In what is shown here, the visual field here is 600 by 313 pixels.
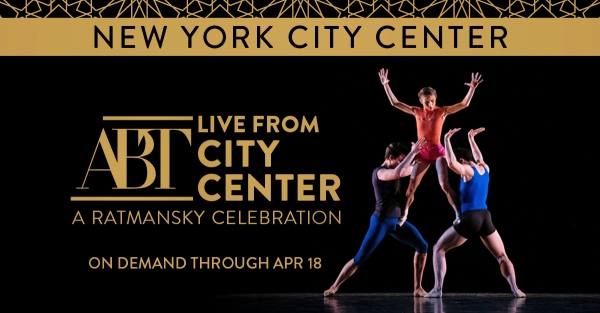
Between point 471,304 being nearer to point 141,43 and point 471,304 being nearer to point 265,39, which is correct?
point 265,39

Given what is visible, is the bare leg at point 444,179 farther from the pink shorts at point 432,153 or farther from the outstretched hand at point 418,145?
the outstretched hand at point 418,145

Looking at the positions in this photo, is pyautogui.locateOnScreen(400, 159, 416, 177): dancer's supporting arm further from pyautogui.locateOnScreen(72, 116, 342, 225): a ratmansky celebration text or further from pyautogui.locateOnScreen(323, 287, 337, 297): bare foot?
pyautogui.locateOnScreen(323, 287, 337, 297): bare foot

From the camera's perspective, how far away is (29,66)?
1091 cm

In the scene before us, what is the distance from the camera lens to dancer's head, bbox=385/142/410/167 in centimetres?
1067

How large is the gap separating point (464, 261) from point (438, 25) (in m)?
2.05

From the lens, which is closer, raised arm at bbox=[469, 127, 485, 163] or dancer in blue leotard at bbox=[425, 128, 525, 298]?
dancer in blue leotard at bbox=[425, 128, 525, 298]

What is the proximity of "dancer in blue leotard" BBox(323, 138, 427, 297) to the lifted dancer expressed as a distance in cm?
12

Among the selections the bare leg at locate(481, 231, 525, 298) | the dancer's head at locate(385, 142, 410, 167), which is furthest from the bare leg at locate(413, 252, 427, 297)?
the dancer's head at locate(385, 142, 410, 167)

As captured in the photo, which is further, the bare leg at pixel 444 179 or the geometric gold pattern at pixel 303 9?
the geometric gold pattern at pixel 303 9

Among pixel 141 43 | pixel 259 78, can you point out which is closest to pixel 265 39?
pixel 259 78

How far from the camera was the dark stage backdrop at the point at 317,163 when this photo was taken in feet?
35.2

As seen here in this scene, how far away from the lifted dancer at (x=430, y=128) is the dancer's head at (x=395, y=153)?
0.45ft

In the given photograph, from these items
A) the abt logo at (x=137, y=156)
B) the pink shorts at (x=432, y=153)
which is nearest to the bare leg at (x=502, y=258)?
the pink shorts at (x=432, y=153)

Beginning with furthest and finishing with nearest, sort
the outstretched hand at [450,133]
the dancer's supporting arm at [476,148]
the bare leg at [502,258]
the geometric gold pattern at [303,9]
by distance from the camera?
1. the geometric gold pattern at [303,9]
2. the dancer's supporting arm at [476,148]
3. the bare leg at [502,258]
4. the outstretched hand at [450,133]
